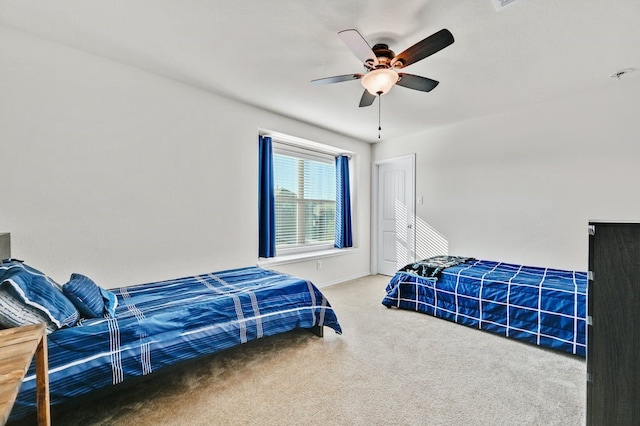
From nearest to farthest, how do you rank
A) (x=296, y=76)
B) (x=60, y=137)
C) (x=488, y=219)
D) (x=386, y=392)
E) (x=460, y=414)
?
(x=460, y=414) → (x=386, y=392) → (x=60, y=137) → (x=296, y=76) → (x=488, y=219)

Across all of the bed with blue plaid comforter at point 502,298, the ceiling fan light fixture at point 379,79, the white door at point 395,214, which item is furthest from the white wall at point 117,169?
the white door at point 395,214

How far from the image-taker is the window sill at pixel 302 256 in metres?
3.68


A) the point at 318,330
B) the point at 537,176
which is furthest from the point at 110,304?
the point at 537,176

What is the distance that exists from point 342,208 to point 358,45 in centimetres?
304

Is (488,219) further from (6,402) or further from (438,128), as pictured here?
(6,402)

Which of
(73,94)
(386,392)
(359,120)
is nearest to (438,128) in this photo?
(359,120)

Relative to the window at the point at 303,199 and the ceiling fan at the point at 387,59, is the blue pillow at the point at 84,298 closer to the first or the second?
the ceiling fan at the point at 387,59

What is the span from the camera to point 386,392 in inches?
70.9

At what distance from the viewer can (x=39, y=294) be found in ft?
4.82

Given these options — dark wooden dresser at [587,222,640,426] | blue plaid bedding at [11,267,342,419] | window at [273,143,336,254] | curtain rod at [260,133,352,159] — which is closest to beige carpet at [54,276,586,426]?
blue plaid bedding at [11,267,342,419]

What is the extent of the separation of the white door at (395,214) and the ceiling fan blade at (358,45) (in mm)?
2791

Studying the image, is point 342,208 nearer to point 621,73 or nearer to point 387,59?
point 387,59

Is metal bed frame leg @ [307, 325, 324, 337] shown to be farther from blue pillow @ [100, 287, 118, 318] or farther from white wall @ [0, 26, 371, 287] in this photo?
blue pillow @ [100, 287, 118, 318]

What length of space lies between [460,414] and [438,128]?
3.74 m
